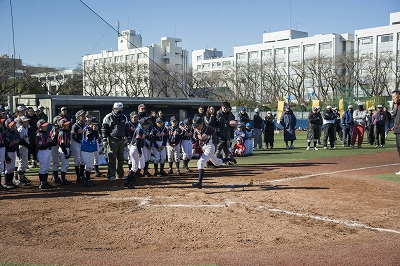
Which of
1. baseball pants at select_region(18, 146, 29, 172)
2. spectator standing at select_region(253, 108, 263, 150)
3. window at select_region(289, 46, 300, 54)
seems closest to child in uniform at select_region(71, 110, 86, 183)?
baseball pants at select_region(18, 146, 29, 172)

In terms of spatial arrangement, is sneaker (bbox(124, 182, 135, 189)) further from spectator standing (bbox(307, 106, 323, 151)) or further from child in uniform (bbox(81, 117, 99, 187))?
spectator standing (bbox(307, 106, 323, 151))

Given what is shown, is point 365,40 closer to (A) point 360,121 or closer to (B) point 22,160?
(A) point 360,121

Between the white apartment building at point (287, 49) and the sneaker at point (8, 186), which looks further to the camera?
the white apartment building at point (287, 49)

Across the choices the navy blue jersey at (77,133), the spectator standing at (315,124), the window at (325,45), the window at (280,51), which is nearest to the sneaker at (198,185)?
the navy blue jersey at (77,133)

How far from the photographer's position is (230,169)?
1401 cm

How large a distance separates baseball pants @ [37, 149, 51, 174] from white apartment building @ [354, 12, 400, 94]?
57355 mm

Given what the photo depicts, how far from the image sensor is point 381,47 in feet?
230

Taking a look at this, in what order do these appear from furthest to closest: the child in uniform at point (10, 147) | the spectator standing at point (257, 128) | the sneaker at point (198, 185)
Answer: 1. the spectator standing at point (257, 128)
2. the child in uniform at point (10, 147)
3. the sneaker at point (198, 185)

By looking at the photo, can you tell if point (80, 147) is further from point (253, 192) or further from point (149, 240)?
point (149, 240)

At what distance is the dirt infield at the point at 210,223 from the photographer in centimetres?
558

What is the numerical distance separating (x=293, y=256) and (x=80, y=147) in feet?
26.3

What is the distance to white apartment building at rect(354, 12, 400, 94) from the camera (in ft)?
205

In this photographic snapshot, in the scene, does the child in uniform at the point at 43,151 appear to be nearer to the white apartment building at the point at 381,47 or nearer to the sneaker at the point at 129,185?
the sneaker at the point at 129,185

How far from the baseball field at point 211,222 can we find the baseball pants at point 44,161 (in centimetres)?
56
